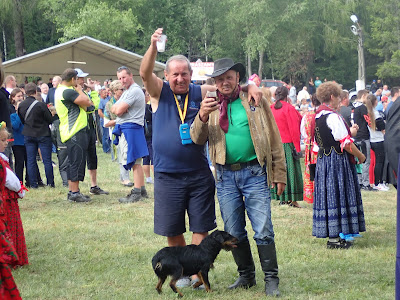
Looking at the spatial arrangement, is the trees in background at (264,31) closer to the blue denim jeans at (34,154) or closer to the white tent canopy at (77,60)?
the white tent canopy at (77,60)

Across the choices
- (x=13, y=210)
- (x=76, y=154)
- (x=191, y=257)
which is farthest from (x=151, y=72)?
(x=76, y=154)

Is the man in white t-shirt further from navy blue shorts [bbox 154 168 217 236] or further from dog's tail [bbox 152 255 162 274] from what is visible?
dog's tail [bbox 152 255 162 274]

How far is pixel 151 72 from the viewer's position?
545cm

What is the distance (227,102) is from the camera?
5.48 meters

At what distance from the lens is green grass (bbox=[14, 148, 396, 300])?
19.1 feet

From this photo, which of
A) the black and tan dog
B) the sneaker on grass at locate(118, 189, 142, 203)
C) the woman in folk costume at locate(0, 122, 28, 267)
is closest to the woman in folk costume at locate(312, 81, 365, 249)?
the black and tan dog

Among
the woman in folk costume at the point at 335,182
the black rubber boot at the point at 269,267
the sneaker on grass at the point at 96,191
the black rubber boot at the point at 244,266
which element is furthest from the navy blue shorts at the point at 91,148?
the black rubber boot at the point at 269,267

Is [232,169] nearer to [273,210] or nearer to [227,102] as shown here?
[227,102]

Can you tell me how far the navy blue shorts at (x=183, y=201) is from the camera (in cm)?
563

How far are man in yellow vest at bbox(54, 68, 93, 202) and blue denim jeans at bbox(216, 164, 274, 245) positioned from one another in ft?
17.6

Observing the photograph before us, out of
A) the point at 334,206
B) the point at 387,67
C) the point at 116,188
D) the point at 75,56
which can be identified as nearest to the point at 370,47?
the point at 387,67

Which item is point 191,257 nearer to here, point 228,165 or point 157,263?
point 157,263

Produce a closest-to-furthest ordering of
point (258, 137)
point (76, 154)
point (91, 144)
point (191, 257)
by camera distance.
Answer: point (258, 137)
point (191, 257)
point (76, 154)
point (91, 144)

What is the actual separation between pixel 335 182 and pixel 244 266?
233cm
